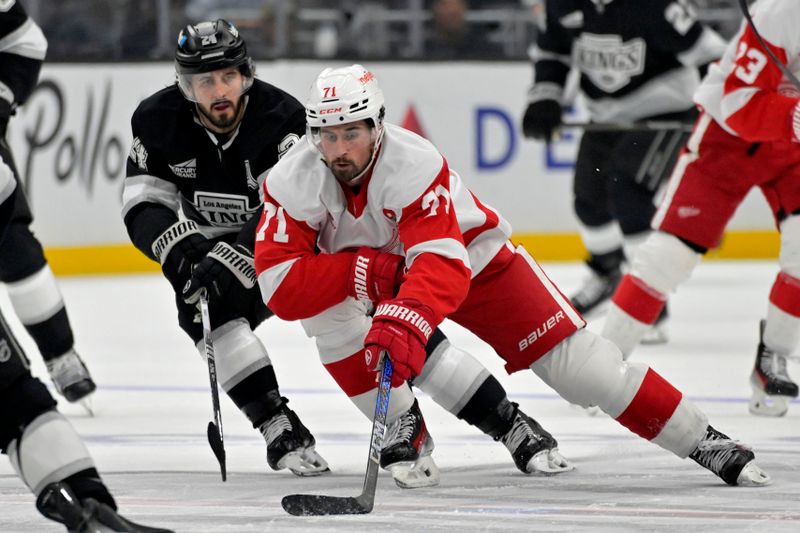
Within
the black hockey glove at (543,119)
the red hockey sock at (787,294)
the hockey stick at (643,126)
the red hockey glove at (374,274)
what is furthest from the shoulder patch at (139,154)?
the hockey stick at (643,126)

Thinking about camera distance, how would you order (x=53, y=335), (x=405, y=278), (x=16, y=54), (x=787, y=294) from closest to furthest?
(x=405, y=278) < (x=787, y=294) < (x=53, y=335) < (x=16, y=54)

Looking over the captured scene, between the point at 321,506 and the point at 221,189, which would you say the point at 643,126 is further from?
the point at 321,506

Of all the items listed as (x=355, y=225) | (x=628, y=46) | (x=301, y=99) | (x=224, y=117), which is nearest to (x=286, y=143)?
(x=224, y=117)

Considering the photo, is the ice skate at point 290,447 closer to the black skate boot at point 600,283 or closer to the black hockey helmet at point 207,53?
the black hockey helmet at point 207,53

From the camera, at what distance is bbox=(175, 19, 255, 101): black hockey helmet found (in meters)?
3.39

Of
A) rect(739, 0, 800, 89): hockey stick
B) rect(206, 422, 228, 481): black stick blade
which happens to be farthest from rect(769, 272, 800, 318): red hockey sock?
rect(206, 422, 228, 481): black stick blade

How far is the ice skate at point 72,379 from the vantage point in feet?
13.9

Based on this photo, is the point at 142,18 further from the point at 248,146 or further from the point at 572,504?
the point at 572,504

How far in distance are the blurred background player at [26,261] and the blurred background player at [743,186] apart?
1.46 metres

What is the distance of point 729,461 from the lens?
308cm

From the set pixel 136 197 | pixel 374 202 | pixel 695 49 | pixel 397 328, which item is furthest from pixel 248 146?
pixel 695 49

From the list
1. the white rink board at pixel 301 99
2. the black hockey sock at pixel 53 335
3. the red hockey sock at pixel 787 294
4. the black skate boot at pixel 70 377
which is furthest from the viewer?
the white rink board at pixel 301 99

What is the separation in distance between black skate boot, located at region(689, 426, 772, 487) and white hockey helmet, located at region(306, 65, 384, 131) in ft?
2.94

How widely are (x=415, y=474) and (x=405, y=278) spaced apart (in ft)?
1.59
